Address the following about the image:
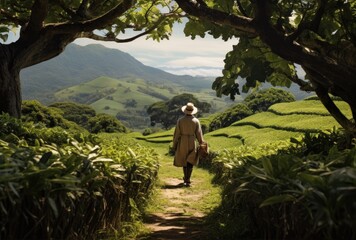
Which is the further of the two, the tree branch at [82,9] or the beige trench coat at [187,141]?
the beige trench coat at [187,141]

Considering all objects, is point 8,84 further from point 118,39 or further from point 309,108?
point 309,108

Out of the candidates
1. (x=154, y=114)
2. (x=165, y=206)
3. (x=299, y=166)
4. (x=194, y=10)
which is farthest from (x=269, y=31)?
(x=154, y=114)

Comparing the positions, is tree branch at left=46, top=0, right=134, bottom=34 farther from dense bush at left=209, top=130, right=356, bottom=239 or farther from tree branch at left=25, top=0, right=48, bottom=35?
dense bush at left=209, top=130, right=356, bottom=239

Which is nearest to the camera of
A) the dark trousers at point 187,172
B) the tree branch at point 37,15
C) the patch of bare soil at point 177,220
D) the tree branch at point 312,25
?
the tree branch at point 312,25

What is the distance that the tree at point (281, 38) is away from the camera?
571cm

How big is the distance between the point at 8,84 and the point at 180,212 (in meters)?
5.11

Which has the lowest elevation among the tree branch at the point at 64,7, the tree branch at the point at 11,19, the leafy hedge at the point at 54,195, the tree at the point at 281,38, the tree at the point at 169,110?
the tree at the point at 169,110

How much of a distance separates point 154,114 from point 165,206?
383 feet

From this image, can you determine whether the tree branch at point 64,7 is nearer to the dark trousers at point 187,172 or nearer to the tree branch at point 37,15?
the tree branch at point 37,15

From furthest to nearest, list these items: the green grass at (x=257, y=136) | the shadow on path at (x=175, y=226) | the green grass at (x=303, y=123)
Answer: the green grass at (x=303, y=123) → the green grass at (x=257, y=136) → the shadow on path at (x=175, y=226)

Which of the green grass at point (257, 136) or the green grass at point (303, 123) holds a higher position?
the green grass at point (303, 123)

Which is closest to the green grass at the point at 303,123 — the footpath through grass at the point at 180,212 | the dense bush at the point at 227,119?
the footpath through grass at the point at 180,212

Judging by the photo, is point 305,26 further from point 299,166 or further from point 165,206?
point 165,206

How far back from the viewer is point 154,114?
12525cm
